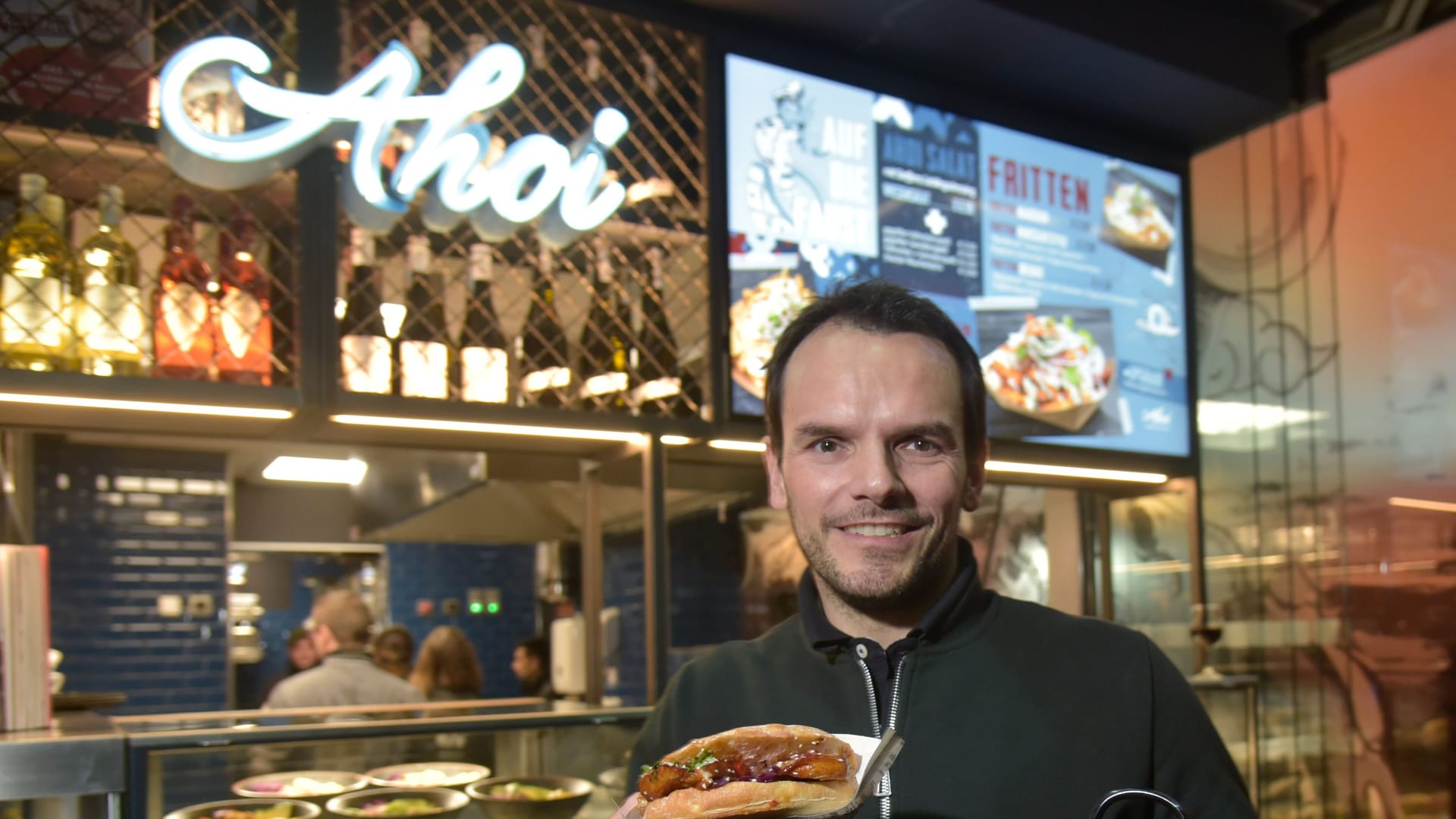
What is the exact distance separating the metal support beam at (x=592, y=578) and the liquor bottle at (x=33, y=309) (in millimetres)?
1213

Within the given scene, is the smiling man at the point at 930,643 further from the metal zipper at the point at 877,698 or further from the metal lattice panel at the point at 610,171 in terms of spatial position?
the metal lattice panel at the point at 610,171

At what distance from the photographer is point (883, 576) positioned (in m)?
1.44

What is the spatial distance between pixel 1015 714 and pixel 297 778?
4.74 ft

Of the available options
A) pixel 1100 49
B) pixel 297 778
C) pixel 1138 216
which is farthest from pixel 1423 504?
pixel 297 778

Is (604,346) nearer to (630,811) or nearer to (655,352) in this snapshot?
(655,352)

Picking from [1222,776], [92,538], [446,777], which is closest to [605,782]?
[446,777]

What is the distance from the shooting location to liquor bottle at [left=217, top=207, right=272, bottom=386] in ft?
7.84

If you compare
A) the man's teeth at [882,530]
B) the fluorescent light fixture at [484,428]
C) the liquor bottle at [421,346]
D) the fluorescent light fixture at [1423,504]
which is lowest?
the fluorescent light fixture at [1423,504]

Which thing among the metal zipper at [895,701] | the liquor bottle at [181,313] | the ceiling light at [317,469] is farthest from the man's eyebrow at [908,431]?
the ceiling light at [317,469]

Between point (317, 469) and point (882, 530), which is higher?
point (317, 469)

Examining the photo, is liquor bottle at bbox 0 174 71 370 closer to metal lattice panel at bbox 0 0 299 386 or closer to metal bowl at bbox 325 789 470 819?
metal lattice panel at bbox 0 0 299 386

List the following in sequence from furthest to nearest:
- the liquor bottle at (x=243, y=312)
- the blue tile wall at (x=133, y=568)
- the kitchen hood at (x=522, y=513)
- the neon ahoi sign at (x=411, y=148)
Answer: the blue tile wall at (x=133, y=568), the kitchen hood at (x=522, y=513), the liquor bottle at (x=243, y=312), the neon ahoi sign at (x=411, y=148)

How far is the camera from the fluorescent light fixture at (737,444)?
2.87 meters

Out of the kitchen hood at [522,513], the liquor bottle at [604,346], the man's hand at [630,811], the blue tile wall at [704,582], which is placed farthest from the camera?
the kitchen hood at [522,513]
